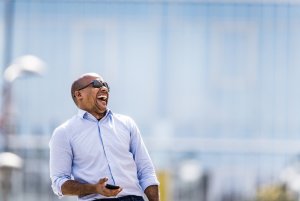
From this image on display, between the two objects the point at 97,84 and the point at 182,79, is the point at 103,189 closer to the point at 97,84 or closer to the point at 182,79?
the point at 97,84

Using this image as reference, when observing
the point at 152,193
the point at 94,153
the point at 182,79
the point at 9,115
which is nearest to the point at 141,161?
the point at 152,193

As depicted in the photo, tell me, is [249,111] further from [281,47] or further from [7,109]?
[7,109]

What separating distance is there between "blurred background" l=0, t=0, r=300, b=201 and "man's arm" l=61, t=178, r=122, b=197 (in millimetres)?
43518

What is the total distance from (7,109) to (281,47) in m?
32.9

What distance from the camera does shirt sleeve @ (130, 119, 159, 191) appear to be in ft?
17.7

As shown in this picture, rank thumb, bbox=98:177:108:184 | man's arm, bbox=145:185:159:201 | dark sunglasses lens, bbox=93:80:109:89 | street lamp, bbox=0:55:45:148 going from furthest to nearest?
1. street lamp, bbox=0:55:45:148
2. man's arm, bbox=145:185:159:201
3. dark sunglasses lens, bbox=93:80:109:89
4. thumb, bbox=98:177:108:184

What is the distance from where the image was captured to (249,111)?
5388 cm

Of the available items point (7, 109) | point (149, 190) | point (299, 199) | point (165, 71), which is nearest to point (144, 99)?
point (165, 71)

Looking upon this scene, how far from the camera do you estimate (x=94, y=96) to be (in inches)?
208

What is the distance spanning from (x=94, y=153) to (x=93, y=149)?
0.02 meters

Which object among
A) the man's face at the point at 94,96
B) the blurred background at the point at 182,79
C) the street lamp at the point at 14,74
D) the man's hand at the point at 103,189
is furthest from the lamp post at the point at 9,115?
the blurred background at the point at 182,79

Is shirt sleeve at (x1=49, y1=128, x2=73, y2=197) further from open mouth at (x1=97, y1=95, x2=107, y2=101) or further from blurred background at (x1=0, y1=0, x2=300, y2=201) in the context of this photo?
blurred background at (x1=0, y1=0, x2=300, y2=201)

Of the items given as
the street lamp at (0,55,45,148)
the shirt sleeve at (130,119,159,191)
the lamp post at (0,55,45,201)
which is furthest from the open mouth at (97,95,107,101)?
the street lamp at (0,55,45,148)

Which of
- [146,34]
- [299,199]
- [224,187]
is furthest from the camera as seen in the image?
[146,34]
